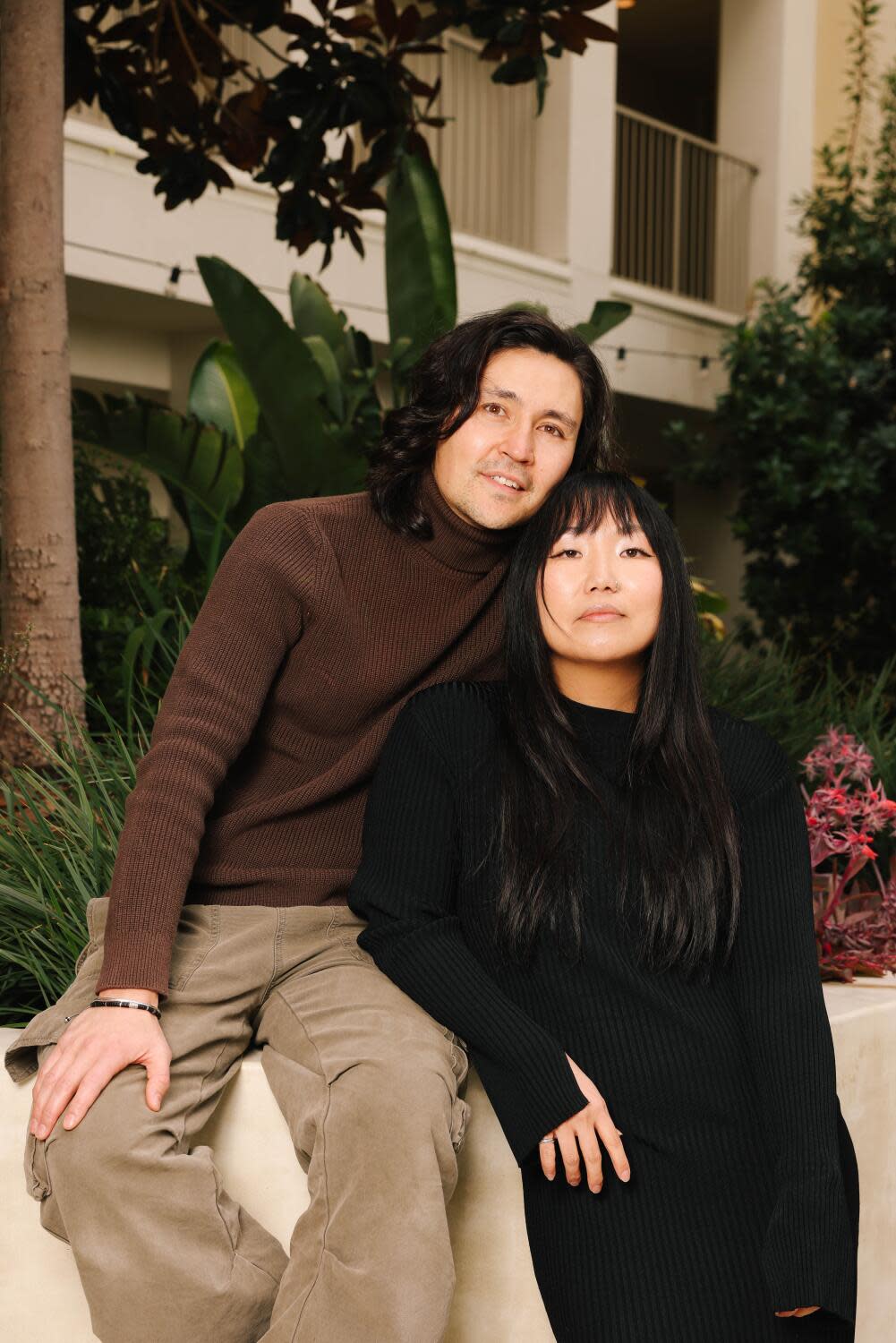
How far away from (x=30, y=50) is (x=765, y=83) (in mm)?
8793

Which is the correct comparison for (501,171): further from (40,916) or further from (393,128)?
(40,916)

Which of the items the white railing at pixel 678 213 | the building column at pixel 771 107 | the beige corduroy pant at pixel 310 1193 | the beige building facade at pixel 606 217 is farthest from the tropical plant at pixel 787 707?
the white railing at pixel 678 213

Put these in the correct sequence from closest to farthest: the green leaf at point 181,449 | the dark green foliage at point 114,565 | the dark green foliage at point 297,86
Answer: the dark green foliage at point 297,86 → the dark green foliage at point 114,565 → the green leaf at point 181,449

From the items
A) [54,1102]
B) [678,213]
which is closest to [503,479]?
[54,1102]

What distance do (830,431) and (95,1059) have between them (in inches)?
307

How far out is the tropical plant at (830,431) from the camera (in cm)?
877

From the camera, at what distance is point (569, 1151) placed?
1.79 metres

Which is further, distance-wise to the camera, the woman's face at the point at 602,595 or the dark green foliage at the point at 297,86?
the dark green foliage at the point at 297,86

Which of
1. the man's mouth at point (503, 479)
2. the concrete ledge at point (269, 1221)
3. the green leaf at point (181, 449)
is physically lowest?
the concrete ledge at point (269, 1221)

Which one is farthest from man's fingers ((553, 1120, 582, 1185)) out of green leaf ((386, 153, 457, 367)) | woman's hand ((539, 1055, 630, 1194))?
green leaf ((386, 153, 457, 367))

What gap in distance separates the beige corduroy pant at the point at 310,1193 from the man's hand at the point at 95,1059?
0.02 m

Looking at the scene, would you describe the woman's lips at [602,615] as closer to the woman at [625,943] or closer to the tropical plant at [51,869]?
→ the woman at [625,943]

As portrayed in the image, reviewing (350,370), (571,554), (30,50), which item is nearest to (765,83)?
(350,370)

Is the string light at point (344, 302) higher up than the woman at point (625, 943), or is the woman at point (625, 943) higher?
the string light at point (344, 302)
